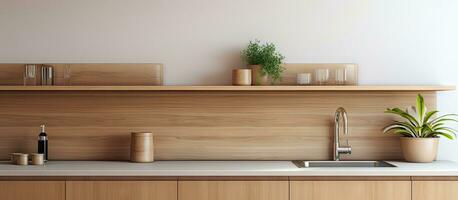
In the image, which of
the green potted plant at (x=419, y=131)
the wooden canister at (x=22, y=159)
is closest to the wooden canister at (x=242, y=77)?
the green potted plant at (x=419, y=131)

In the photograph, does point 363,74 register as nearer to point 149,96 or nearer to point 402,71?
point 402,71

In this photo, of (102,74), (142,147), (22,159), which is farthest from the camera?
(102,74)

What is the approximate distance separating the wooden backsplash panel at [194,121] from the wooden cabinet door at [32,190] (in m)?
0.59

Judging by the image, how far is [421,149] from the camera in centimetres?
391

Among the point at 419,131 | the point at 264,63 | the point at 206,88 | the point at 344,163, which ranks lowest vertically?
the point at 344,163

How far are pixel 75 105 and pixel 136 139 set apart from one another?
50cm

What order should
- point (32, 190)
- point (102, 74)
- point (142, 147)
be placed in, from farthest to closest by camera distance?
point (102, 74)
point (142, 147)
point (32, 190)

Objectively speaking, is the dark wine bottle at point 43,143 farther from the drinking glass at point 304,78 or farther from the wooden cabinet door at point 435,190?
the wooden cabinet door at point 435,190

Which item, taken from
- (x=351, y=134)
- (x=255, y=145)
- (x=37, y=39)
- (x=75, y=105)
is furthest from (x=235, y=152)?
(x=37, y=39)

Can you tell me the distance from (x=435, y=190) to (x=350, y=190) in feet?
1.55

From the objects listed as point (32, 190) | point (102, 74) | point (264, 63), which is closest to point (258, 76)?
point (264, 63)

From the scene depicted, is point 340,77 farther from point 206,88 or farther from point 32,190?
point 32,190

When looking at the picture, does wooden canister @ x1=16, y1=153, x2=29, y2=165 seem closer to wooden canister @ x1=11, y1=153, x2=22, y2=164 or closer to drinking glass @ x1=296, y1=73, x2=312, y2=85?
wooden canister @ x1=11, y1=153, x2=22, y2=164

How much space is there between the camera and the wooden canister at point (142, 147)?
3951 millimetres
